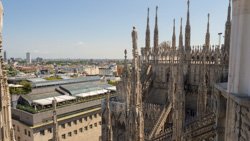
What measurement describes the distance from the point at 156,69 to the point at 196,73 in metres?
5.66

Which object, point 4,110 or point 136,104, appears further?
point 136,104

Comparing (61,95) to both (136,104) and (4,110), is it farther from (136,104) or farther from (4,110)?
(4,110)

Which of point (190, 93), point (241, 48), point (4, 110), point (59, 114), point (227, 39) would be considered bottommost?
point (59, 114)

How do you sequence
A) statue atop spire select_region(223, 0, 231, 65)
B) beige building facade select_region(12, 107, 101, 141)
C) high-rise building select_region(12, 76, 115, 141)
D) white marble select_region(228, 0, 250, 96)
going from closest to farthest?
1. white marble select_region(228, 0, 250, 96)
2. statue atop spire select_region(223, 0, 231, 65)
3. beige building facade select_region(12, 107, 101, 141)
4. high-rise building select_region(12, 76, 115, 141)

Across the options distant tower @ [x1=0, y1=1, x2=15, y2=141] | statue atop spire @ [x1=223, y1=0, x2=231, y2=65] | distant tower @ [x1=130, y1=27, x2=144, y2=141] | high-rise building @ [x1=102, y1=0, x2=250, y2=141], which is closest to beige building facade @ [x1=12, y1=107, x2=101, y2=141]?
high-rise building @ [x1=102, y1=0, x2=250, y2=141]

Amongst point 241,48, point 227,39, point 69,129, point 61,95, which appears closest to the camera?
point 241,48

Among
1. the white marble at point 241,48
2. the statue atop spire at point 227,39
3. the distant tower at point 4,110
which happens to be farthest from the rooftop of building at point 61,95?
the white marble at point 241,48

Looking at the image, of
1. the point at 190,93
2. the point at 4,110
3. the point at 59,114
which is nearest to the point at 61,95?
the point at 59,114

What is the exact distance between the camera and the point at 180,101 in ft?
47.0

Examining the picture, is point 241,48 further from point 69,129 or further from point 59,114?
point 69,129

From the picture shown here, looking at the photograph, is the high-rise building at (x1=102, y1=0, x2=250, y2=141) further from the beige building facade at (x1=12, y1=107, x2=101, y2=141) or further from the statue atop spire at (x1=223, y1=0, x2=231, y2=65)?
the beige building facade at (x1=12, y1=107, x2=101, y2=141)

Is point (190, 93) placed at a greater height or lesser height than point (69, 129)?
greater

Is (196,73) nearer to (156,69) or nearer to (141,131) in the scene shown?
(156,69)

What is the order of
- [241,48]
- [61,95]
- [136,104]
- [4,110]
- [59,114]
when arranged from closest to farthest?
[241,48], [4,110], [136,104], [59,114], [61,95]
